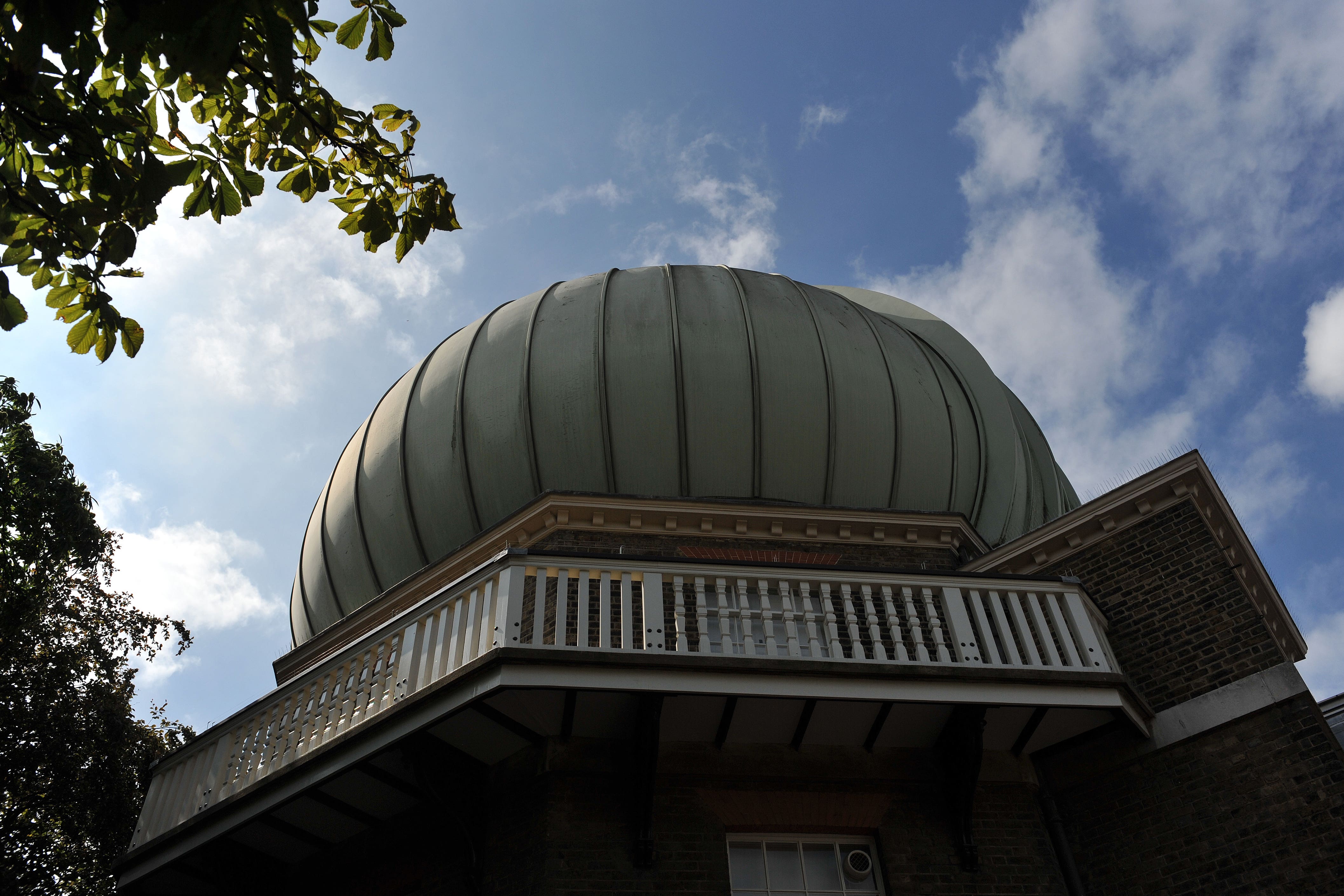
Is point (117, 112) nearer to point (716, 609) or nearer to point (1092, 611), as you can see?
point (716, 609)

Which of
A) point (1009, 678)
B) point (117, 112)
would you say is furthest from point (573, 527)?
point (117, 112)

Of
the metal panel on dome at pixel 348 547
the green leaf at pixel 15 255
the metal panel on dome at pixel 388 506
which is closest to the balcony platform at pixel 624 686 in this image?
the metal panel on dome at pixel 388 506

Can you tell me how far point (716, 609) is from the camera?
800 centimetres

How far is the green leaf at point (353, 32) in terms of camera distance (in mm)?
5398

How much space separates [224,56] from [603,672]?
4.67m

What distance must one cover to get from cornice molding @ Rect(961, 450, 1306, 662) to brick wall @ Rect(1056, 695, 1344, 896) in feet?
3.64

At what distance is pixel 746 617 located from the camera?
308 inches

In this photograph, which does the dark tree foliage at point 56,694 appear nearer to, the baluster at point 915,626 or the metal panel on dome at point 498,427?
the metal panel on dome at point 498,427

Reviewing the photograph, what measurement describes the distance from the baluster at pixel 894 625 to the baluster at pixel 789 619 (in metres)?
0.73

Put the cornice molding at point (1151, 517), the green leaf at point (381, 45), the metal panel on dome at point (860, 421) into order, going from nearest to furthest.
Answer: the green leaf at point (381, 45) < the cornice molding at point (1151, 517) < the metal panel on dome at point (860, 421)

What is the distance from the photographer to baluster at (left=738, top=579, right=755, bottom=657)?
7.62m

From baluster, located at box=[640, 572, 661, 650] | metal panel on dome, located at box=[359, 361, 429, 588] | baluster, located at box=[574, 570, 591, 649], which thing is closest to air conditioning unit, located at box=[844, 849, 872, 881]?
baluster, located at box=[640, 572, 661, 650]

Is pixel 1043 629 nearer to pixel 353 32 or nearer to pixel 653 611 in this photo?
pixel 653 611

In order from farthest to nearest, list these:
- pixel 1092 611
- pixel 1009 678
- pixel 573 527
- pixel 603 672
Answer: pixel 573 527 < pixel 1092 611 < pixel 1009 678 < pixel 603 672
